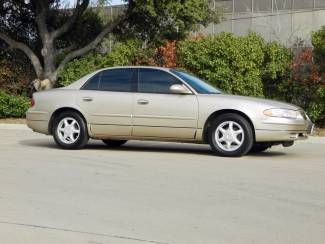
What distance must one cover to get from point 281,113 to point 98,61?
10753mm

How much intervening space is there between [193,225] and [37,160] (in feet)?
15.9

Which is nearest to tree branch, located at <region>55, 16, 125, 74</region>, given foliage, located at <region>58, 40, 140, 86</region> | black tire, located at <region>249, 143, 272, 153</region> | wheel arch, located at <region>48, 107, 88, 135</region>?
foliage, located at <region>58, 40, 140, 86</region>

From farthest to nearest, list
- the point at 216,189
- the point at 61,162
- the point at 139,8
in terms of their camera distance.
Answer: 1. the point at 139,8
2. the point at 61,162
3. the point at 216,189

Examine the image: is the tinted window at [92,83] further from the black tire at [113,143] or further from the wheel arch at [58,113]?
the black tire at [113,143]

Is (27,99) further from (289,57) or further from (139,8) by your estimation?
(289,57)

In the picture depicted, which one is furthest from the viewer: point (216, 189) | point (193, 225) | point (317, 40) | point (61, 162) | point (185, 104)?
point (317, 40)

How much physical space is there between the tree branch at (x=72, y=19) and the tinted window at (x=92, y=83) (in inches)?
402

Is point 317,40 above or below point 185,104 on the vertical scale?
above

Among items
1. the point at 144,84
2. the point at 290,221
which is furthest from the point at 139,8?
the point at 290,221

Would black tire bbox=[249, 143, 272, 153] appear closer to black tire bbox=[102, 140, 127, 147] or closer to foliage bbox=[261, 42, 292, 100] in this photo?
black tire bbox=[102, 140, 127, 147]

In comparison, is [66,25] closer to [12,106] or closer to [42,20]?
[42,20]

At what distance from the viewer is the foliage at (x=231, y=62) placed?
60.0ft

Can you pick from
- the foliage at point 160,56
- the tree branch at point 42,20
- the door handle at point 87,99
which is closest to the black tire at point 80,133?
the door handle at point 87,99

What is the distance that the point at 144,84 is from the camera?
12062mm
